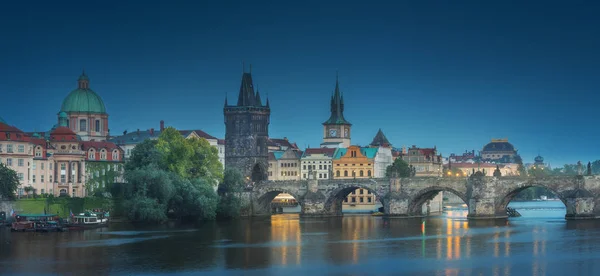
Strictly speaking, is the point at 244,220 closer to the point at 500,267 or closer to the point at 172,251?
the point at 172,251

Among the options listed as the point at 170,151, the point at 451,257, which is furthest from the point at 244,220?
the point at 451,257

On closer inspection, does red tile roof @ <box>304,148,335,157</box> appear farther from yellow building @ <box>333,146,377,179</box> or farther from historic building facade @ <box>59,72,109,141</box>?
historic building facade @ <box>59,72,109,141</box>

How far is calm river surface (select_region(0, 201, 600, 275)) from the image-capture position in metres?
70.5

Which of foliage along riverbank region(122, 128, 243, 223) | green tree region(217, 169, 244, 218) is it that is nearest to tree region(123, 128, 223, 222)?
foliage along riverbank region(122, 128, 243, 223)

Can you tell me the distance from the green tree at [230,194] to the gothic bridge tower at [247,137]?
18043 millimetres

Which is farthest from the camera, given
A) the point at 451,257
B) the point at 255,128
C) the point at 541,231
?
the point at 255,128

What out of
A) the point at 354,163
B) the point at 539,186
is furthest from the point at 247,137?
the point at 539,186

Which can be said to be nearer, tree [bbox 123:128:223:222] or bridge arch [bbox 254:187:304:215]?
tree [bbox 123:128:223:222]

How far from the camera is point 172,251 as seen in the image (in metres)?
80.8

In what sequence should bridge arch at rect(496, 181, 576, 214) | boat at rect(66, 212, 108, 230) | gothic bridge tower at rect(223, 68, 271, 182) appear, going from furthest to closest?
gothic bridge tower at rect(223, 68, 271, 182)
bridge arch at rect(496, 181, 576, 214)
boat at rect(66, 212, 108, 230)

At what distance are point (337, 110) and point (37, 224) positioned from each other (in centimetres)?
9944

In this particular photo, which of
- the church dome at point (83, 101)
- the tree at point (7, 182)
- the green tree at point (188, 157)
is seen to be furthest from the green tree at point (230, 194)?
the church dome at point (83, 101)

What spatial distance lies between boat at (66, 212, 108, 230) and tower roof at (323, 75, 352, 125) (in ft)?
295

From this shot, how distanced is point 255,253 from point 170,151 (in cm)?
4047
